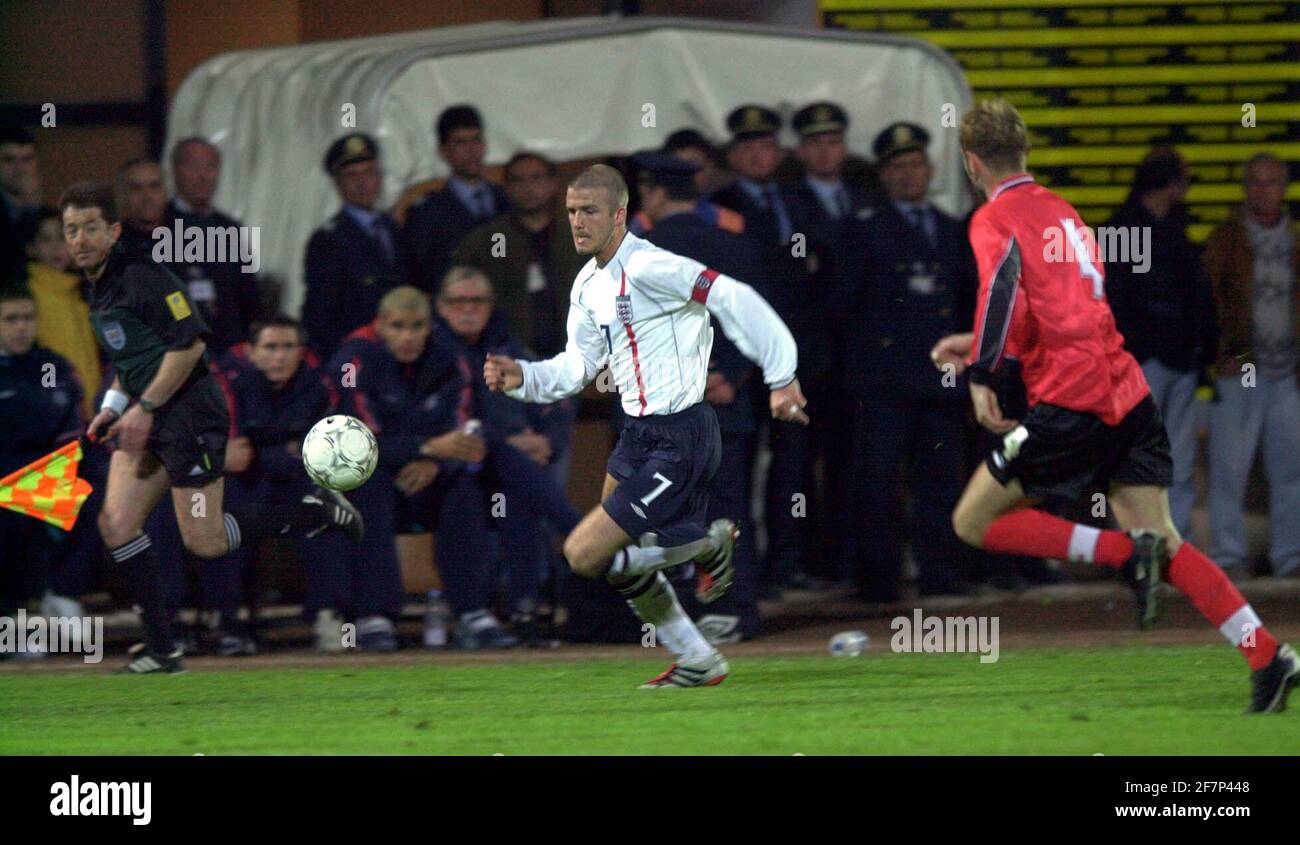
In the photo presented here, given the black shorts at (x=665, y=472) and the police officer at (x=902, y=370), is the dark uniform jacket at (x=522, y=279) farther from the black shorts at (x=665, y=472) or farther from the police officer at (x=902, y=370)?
the black shorts at (x=665, y=472)

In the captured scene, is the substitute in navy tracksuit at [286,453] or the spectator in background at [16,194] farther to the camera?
the spectator in background at [16,194]

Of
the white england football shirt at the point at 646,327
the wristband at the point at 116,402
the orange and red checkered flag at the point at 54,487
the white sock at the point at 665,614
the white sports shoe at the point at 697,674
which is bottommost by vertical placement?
the white sports shoe at the point at 697,674

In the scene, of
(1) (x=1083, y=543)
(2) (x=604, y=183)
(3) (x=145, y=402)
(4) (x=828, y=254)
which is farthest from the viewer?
Answer: (4) (x=828, y=254)

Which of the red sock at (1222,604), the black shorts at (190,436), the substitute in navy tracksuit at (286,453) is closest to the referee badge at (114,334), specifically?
the black shorts at (190,436)

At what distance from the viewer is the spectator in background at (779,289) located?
10008 millimetres

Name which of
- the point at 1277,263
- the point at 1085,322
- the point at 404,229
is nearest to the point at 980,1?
the point at 1277,263

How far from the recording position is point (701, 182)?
10180 millimetres

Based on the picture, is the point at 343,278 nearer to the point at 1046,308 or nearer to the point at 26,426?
the point at 26,426

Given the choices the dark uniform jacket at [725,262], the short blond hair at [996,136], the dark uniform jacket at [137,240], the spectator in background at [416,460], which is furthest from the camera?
the dark uniform jacket at [137,240]

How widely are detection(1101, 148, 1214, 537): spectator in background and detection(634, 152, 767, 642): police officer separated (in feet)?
6.66

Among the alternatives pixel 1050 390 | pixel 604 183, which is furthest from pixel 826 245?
pixel 1050 390

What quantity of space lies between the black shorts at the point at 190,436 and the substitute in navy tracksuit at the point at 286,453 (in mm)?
763

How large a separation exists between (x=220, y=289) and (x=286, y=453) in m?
0.93

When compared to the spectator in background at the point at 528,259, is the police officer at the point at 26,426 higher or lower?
lower
